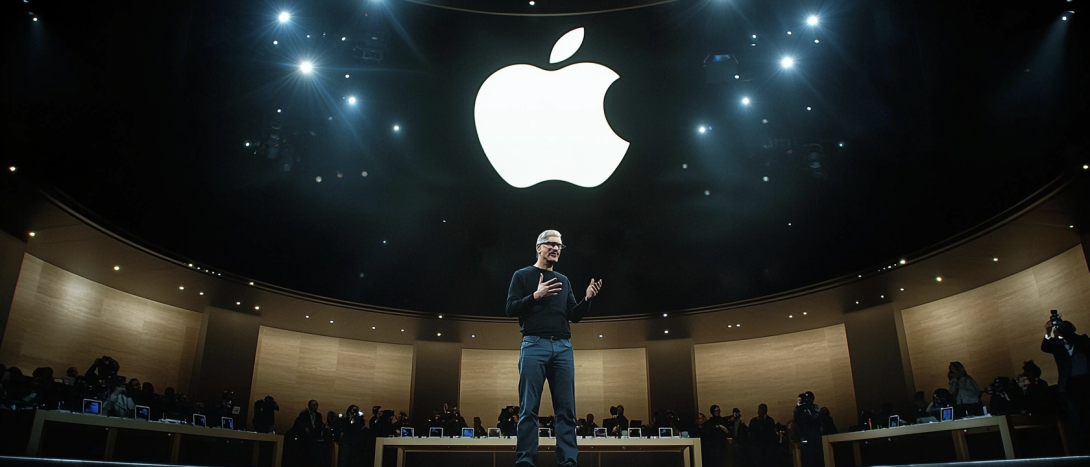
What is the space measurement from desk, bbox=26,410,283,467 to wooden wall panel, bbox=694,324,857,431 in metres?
12.1

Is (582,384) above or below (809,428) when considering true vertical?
above

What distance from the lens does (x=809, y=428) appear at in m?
12.6

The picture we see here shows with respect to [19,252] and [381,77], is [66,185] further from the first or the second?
[381,77]

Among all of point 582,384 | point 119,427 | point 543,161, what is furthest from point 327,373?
point 543,161

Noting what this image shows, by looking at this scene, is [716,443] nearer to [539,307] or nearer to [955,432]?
[955,432]

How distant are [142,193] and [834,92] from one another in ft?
38.3

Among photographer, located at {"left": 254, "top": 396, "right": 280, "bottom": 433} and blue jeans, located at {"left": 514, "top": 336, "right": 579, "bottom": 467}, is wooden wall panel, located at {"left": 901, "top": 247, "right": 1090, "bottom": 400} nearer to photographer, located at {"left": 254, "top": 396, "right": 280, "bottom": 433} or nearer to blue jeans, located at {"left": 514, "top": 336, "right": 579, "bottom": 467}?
blue jeans, located at {"left": 514, "top": 336, "right": 579, "bottom": 467}

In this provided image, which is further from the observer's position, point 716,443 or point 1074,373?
point 716,443

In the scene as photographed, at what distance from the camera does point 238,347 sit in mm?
15516

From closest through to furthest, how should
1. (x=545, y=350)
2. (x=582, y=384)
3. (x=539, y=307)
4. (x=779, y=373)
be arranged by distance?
(x=545, y=350) < (x=539, y=307) < (x=779, y=373) < (x=582, y=384)

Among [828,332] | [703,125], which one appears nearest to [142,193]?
[703,125]

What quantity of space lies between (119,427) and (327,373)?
9.07 meters

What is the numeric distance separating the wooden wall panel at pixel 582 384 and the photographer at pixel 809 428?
24.1 feet

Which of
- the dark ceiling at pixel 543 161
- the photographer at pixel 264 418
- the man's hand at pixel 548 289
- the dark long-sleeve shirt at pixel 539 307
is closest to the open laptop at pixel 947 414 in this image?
the dark ceiling at pixel 543 161
